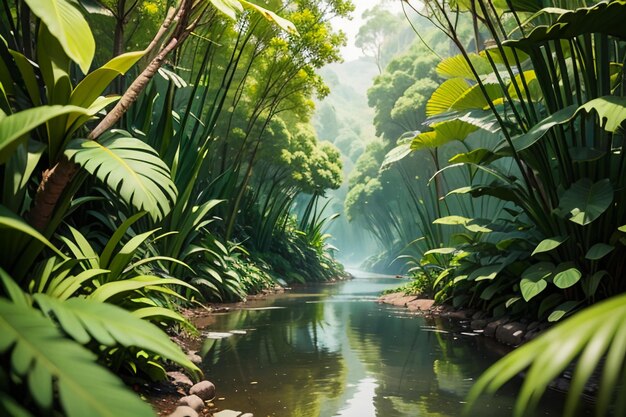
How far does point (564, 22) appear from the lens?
11.4ft

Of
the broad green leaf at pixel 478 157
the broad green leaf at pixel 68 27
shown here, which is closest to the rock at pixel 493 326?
the broad green leaf at pixel 478 157

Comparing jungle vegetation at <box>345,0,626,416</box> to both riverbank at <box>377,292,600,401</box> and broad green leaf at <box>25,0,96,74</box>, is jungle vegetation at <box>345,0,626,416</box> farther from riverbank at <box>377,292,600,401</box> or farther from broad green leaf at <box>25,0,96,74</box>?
broad green leaf at <box>25,0,96,74</box>

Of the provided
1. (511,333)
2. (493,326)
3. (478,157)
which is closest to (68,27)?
(511,333)

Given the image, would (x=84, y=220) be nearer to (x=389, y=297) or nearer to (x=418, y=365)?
(x=418, y=365)

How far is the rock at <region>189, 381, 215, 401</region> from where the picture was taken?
275cm

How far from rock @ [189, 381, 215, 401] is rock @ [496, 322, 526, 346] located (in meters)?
2.74

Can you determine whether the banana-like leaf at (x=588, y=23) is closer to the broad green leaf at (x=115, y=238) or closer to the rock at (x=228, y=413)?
the broad green leaf at (x=115, y=238)

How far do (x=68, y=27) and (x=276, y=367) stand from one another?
98.2 inches

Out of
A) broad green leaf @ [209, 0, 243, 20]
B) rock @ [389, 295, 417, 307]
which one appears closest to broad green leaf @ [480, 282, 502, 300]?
rock @ [389, 295, 417, 307]

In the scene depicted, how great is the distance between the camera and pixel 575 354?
1.80ft

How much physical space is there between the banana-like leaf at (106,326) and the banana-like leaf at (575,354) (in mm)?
764

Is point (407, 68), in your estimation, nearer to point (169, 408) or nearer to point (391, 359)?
point (391, 359)

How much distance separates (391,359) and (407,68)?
939 inches

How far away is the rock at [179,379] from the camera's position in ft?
9.34
